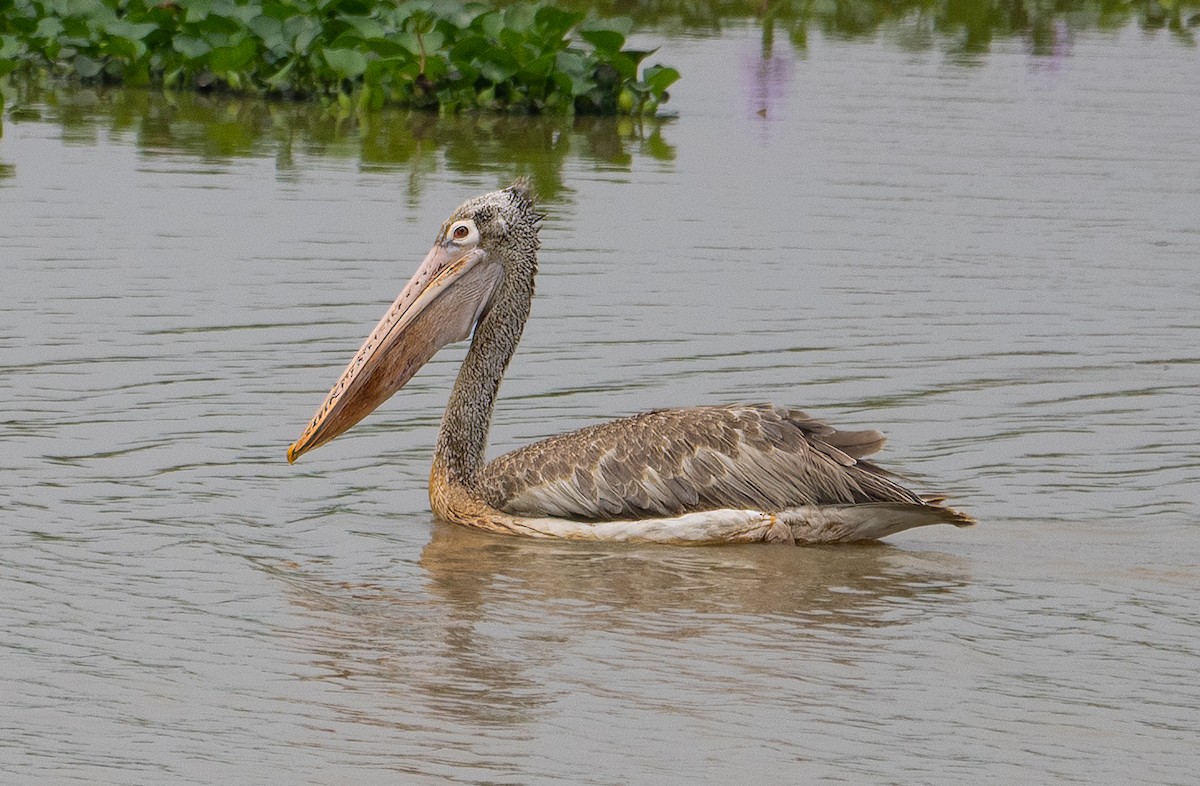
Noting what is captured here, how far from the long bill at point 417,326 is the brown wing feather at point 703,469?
2.87ft

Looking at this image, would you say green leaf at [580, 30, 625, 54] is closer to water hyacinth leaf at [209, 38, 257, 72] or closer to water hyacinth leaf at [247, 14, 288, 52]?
water hyacinth leaf at [247, 14, 288, 52]

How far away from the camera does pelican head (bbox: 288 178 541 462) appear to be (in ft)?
25.5

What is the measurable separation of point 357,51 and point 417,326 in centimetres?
912

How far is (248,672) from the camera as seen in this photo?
5680 mm

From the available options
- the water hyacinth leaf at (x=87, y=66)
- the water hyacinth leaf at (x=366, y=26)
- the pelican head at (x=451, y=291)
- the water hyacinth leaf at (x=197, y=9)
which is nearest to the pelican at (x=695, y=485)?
the pelican head at (x=451, y=291)

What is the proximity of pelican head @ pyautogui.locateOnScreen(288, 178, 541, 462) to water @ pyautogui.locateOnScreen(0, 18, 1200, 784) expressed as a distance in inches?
16.3

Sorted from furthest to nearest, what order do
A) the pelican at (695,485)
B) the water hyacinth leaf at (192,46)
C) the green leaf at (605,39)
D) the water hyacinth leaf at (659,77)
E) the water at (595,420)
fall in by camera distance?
1. the water hyacinth leaf at (192,46)
2. the water hyacinth leaf at (659,77)
3. the green leaf at (605,39)
4. the pelican at (695,485)
5. the water at (595,420)

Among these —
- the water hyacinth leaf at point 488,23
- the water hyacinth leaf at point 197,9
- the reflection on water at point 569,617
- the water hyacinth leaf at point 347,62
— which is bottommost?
the reflection on water at point 569,617

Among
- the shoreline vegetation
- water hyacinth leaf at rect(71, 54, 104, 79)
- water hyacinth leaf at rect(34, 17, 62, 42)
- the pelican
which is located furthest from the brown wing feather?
water hyacinth leaf at rect(34, 17, 62, 42)

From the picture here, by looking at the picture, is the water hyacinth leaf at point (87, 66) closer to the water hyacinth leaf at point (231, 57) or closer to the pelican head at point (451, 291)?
the water hyacinth leaf at point (231, 57)

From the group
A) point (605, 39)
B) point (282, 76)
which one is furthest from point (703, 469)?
point (282, 76)

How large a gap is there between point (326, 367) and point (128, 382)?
876 mm

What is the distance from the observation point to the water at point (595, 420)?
17.4 feet

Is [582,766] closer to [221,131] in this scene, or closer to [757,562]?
[757,562]
